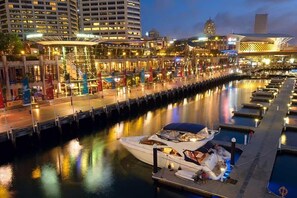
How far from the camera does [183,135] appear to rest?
77.8 feet

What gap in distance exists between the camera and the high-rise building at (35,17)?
6698 inches

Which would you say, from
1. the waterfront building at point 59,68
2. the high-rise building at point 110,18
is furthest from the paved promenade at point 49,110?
the high-rise building at point 110,18

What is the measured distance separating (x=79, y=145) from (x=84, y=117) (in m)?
7.55

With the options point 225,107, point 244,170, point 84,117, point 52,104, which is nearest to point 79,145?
point 84,117

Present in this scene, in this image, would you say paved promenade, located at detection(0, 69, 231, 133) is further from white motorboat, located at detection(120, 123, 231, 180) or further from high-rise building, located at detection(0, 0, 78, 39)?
high-rise building, located at detection(0, 0, 78, 39)

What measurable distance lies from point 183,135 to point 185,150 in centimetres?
186

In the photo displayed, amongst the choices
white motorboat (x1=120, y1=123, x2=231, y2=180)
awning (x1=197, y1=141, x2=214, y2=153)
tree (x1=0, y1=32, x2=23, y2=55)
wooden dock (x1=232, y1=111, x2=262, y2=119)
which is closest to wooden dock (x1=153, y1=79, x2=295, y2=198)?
white motorboat (x1=120, y1=123, x2=231, y2=180)

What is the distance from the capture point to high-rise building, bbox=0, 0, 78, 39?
17012cm

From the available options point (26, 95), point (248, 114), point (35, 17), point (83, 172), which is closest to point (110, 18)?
point (35, 17)

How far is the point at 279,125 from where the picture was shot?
113 feet

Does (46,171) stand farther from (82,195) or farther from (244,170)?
(244,170)

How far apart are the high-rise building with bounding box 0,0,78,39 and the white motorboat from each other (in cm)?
14950

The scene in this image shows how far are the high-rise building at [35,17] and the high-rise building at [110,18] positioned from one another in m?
18.3

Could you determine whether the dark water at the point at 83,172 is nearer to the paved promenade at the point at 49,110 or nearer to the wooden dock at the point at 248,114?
the paved promenade at the point at 49,110
